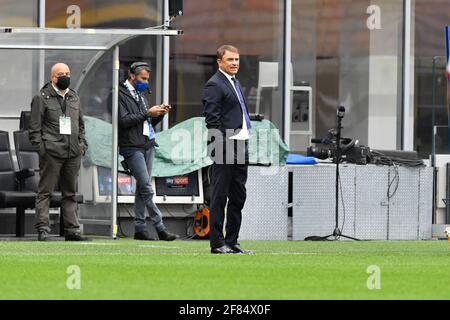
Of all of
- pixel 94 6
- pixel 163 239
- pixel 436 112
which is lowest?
pixel 163 239

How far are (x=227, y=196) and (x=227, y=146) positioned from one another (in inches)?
25.9

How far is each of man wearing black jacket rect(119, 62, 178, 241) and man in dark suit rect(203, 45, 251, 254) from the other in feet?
14.3

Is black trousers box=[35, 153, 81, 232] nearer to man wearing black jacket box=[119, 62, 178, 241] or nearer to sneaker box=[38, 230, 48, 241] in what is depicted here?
sneaker box=[38, 230, 48, 241]

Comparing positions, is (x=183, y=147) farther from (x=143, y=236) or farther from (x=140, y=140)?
(x=143, y=236)

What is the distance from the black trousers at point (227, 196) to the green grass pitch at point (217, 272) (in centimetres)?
34

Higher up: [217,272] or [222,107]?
[222,107]

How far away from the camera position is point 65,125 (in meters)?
19.9

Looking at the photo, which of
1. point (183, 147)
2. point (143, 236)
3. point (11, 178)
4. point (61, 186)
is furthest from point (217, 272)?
point (183, 147)

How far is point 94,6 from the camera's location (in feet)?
81.7

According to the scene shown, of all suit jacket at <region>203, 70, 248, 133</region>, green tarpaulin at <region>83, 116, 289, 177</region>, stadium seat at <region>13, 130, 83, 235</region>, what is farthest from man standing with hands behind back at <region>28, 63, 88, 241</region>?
suit jacket at <region>203, 70, 248, 133</region>

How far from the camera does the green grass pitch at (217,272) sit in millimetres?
11133
